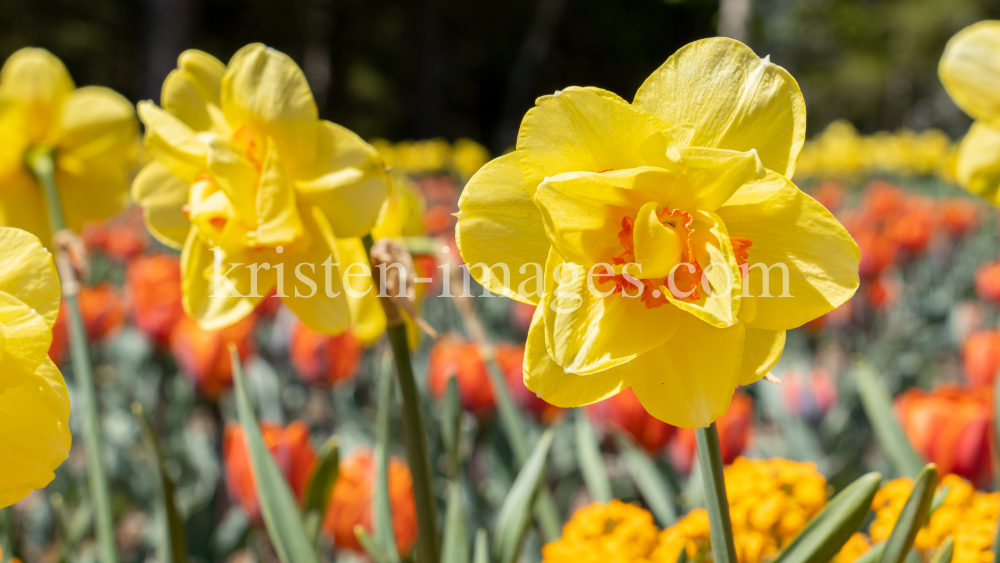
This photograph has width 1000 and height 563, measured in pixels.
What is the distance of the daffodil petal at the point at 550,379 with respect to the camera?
510 millimetres

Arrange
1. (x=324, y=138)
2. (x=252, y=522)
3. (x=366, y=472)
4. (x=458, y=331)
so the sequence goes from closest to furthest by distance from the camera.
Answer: (x=324, y=138)
(x=366, y=472)
(x=252, y=522)
(x=458, y=331)

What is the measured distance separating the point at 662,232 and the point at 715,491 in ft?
0.64

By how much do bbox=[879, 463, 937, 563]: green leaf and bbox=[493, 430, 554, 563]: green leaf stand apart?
1.34ft

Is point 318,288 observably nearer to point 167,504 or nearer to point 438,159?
point 167,504

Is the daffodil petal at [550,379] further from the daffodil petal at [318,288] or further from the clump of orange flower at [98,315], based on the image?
the clump of orange flower at [98,315]

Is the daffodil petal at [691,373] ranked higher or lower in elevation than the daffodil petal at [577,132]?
lower

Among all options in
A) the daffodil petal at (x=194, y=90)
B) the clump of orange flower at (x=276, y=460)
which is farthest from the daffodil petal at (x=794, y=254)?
the clump of orange flower at (x=276, y=460)

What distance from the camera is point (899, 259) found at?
3.49 m

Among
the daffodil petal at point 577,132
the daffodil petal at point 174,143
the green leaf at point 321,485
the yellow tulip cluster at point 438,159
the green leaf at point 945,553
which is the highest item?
the yellow tulip cluster at point 438,159

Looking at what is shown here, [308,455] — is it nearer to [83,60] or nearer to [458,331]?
[458,331]

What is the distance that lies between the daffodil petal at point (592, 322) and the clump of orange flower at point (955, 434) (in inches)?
33.2

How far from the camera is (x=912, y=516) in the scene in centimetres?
58

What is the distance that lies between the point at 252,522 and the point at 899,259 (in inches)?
130

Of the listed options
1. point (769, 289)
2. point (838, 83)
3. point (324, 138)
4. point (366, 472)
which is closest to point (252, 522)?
point (366, 472)
